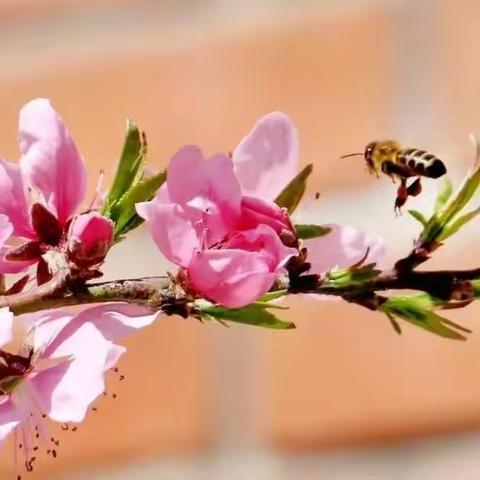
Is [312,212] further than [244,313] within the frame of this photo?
Yes

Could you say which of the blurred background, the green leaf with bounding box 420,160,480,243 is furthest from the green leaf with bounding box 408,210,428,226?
the blurred background

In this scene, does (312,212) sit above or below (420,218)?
below

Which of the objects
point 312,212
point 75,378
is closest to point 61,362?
point 75,378

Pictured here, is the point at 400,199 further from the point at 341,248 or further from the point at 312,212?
the point at 312,212

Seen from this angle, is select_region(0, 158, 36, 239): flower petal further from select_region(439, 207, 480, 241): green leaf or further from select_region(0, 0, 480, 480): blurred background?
select_region(0, 0, 480, 480): blurred background

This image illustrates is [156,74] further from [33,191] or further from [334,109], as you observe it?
[33,191]

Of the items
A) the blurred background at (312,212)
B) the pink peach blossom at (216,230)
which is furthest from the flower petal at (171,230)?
the blurred background at (312,212)
